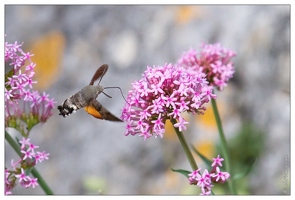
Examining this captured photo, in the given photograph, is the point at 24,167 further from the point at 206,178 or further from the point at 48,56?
the point at 48,56

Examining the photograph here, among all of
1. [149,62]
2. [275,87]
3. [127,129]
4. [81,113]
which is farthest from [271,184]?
[127,129]

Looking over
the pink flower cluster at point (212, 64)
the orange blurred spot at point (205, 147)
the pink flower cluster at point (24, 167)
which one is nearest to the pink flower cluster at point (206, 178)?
the pink flower cluster at point (24, 167)

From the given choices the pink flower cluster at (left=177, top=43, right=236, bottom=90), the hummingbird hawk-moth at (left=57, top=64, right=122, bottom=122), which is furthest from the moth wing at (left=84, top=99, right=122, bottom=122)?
the pink flower cluster at (left=177, top=43, right=236, bottom=90)

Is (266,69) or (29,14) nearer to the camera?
(266,69)

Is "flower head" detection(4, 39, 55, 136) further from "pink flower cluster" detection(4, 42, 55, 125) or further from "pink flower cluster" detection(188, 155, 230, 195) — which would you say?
"pink flower cluster" detection(188, 155, 230, 195)

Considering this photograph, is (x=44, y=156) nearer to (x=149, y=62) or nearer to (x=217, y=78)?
(x=217, y=78)

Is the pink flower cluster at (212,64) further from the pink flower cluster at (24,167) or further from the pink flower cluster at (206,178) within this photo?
the pink flower cluster at (24,167)

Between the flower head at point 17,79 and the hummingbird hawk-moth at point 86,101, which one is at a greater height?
the flower head at point 17,79
